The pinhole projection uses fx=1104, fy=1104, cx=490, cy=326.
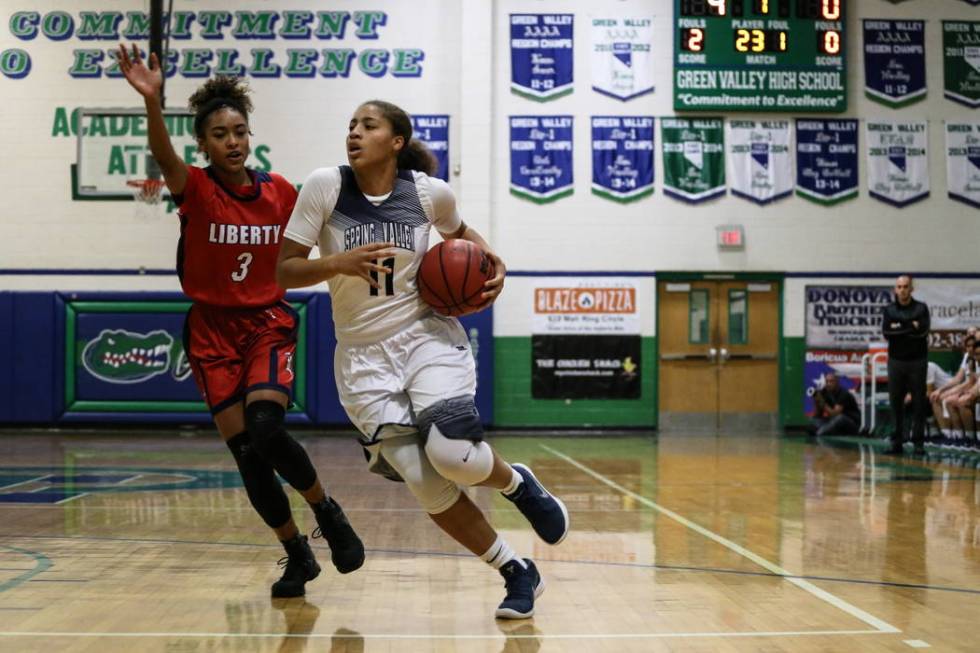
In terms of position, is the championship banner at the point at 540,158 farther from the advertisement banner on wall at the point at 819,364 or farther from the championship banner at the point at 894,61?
the championship banner at the point at 894,61

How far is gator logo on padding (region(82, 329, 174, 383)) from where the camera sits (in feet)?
49.7

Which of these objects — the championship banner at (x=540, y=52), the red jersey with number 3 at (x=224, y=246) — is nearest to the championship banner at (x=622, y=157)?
the championship banner at (x=540, y=52)

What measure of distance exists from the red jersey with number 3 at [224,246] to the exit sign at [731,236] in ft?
39.1

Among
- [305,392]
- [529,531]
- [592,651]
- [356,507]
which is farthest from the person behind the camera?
[305,392]

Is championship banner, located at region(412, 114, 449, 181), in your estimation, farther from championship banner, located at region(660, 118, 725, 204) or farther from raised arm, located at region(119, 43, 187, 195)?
raised arm, located at region(119, 43, 187, 195)

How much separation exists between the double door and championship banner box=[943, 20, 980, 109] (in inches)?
152

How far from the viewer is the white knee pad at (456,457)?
3553mm

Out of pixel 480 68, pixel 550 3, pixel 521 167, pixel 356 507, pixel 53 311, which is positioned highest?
pixel 550 3

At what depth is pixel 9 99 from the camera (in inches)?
606

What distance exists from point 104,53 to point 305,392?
5537 millimetres

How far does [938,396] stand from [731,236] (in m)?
3.76

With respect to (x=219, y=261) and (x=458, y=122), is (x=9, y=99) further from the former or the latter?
(x=219, y=261)

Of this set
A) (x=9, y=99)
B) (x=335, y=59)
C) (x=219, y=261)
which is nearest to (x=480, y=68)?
(x=335, y=59)

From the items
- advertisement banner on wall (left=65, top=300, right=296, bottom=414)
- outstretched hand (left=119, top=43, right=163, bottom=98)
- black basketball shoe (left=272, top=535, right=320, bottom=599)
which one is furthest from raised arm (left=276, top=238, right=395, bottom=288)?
advertisement banner on wall (left=65, top=300, right=296, bottom=414)
